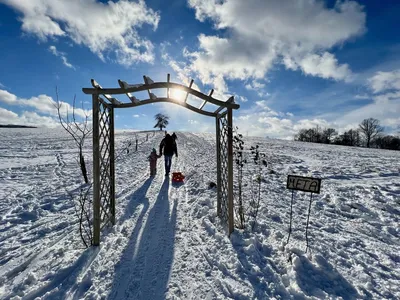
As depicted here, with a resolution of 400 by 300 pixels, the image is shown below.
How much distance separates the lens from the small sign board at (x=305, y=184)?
10.5 feet

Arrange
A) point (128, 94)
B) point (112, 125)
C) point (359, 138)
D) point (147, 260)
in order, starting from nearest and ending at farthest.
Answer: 1. point (147, 260)
2. point (128, 94)
3. point (112, 125)
4. point (359, 138)

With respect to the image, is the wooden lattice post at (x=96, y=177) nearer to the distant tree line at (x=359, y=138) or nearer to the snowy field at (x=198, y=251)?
the snowy field at (x=198, y=251)

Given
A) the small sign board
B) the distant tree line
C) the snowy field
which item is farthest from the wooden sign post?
the distant tree line

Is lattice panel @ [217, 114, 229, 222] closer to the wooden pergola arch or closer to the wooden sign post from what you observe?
the wooden pergola arch

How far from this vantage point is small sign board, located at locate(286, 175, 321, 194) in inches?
126

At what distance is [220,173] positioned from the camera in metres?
4.74

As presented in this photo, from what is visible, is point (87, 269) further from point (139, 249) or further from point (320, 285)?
point (320, 285)

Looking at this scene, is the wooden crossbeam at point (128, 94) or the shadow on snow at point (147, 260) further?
the wooden crossbeam at point (128, 94)

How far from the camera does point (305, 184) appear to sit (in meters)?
3.32

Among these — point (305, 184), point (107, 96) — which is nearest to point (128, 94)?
point (107, 96)

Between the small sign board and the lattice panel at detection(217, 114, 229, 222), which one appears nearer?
the small sign board

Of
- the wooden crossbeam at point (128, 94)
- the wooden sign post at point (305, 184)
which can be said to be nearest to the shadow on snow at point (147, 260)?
the wooden sign post at point (305, 184)

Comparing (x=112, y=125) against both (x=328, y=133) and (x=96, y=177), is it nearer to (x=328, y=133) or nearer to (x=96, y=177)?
(x=96, y=177)

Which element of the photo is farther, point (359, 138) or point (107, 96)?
point (359, 138)
